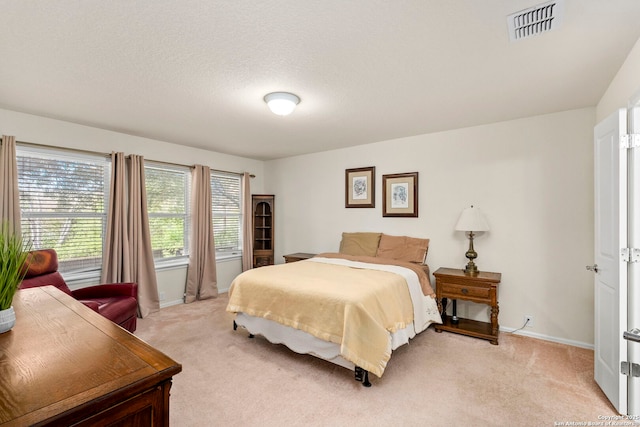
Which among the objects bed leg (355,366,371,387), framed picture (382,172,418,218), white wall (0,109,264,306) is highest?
white wall (0,109,264,306)

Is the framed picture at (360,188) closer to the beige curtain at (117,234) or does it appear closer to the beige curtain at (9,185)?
the beige curtain at (117,234)

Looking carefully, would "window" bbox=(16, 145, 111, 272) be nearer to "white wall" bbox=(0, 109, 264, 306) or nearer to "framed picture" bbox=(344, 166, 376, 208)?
"white wall" bbox=(0, 109, 264, 306)

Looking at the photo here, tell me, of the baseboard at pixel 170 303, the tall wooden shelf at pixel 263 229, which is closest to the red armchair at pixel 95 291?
the baseboard at pixel 170 303

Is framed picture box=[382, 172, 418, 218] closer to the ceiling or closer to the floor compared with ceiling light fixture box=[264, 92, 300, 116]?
closer to the floor

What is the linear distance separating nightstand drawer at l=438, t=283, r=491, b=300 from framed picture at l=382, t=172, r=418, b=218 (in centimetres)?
109

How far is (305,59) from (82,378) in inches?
80.9

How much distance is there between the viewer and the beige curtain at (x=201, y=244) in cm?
467

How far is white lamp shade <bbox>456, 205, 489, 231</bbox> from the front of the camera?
3382 mm

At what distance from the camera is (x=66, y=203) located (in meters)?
3.55

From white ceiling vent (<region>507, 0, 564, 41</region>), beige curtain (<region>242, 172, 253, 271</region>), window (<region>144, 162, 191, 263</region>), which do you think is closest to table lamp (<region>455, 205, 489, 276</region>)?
white ceiling vent (<region>507, 0, 564, 41</region>)

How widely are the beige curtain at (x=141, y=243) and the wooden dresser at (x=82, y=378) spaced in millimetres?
2961

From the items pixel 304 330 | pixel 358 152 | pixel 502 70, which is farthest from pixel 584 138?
pixel 304 330

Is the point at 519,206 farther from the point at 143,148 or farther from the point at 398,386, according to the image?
the point at 143,148

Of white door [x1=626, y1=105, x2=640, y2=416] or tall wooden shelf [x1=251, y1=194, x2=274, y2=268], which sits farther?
tall wooden shelf [x1=251, y1=194, x2=274, y2=268]
